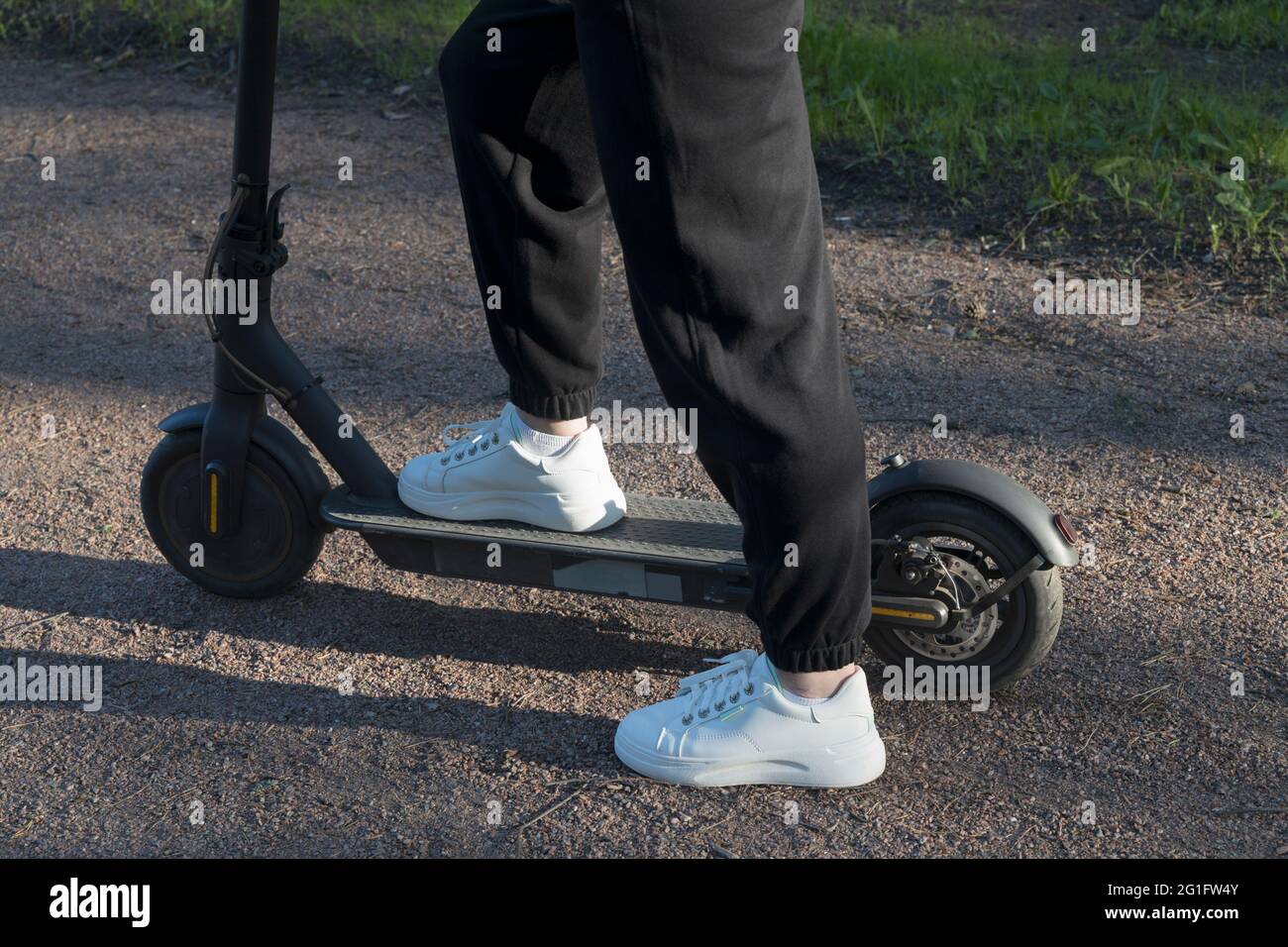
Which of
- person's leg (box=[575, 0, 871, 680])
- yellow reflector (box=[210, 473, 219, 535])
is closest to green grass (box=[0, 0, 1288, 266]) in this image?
person's leg (box=[575, 0, 871, 680])

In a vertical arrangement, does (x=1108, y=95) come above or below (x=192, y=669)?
above

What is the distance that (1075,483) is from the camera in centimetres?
289

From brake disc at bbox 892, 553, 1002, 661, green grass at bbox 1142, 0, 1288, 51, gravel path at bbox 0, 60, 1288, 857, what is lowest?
gravel path at bbox 0, 60, 1288, 857

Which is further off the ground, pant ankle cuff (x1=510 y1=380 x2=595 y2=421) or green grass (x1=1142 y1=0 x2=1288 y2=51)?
green grass (x1=1142 y1=0 x2=1288 y2=51)

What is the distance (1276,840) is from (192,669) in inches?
70.0

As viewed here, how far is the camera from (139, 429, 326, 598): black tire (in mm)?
2498

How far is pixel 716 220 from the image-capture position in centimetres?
168

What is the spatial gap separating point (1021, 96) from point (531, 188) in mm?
3090

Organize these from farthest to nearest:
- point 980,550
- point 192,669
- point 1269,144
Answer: point 1269,144 → point 192,669 → point 980,550

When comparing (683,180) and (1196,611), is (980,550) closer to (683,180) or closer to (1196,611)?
(1196,611)

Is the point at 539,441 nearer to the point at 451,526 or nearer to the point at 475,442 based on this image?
the point at 475,442

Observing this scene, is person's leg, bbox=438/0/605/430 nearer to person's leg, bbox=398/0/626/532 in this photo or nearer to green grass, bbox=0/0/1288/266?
person's leg, bbox=398/0/626/532

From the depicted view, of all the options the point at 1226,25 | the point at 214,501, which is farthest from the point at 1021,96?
the point at 214,501

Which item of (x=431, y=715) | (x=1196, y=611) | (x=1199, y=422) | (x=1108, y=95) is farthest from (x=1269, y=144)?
(x=431, y=715)
